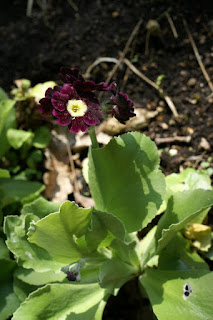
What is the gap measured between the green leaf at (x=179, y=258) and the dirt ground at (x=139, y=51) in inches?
21.2

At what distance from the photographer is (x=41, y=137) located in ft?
8.71

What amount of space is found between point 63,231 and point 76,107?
500 mm

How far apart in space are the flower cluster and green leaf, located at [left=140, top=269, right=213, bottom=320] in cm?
79

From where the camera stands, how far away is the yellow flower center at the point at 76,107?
1.51m

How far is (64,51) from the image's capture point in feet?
9.71

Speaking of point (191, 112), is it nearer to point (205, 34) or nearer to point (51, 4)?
point (205, 34)

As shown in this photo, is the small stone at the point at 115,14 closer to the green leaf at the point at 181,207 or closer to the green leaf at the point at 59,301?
the green leaf at the point at 181,207

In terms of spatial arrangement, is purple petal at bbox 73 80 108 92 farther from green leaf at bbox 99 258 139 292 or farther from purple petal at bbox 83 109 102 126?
green leaf at bbox 99 258 139 292

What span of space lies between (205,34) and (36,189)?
153 centimetres

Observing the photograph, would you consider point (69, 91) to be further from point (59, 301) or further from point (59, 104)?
point (59, 301)

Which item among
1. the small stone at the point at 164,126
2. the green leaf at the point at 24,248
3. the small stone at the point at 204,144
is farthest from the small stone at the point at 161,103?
the green leaf at the point at 24,248

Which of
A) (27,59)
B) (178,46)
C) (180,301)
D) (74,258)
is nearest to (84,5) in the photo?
(27,59)

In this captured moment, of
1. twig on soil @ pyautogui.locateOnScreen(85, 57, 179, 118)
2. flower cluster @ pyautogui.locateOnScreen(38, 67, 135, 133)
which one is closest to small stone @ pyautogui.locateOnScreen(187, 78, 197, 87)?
twig on soil @ pyautogui.locateOnScreen(85, 57, 179, 118)

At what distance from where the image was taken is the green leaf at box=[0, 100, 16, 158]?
7.57 ft
